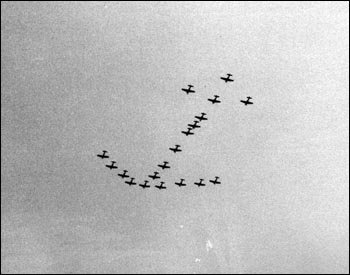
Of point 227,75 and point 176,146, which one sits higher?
point 227,75

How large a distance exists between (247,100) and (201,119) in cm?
1907

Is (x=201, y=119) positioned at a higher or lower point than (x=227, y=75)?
lower

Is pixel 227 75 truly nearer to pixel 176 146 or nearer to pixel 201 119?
pixel 201 119

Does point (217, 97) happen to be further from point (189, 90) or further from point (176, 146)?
point (176, 146)

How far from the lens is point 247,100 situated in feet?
628

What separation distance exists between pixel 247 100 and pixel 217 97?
11456 millimetres

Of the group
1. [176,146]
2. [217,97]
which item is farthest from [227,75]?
[176,146]

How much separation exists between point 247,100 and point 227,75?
12360 mm

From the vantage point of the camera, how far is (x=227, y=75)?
189 meters

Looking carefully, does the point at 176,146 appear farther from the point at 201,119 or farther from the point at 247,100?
the point at 247,100

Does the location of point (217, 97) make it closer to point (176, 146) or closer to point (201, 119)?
point (201, 119)

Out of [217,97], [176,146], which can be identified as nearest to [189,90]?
[217,97]

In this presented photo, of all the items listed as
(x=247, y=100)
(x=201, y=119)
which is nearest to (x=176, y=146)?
(x=201, y=119)

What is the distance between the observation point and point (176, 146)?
200 metres
